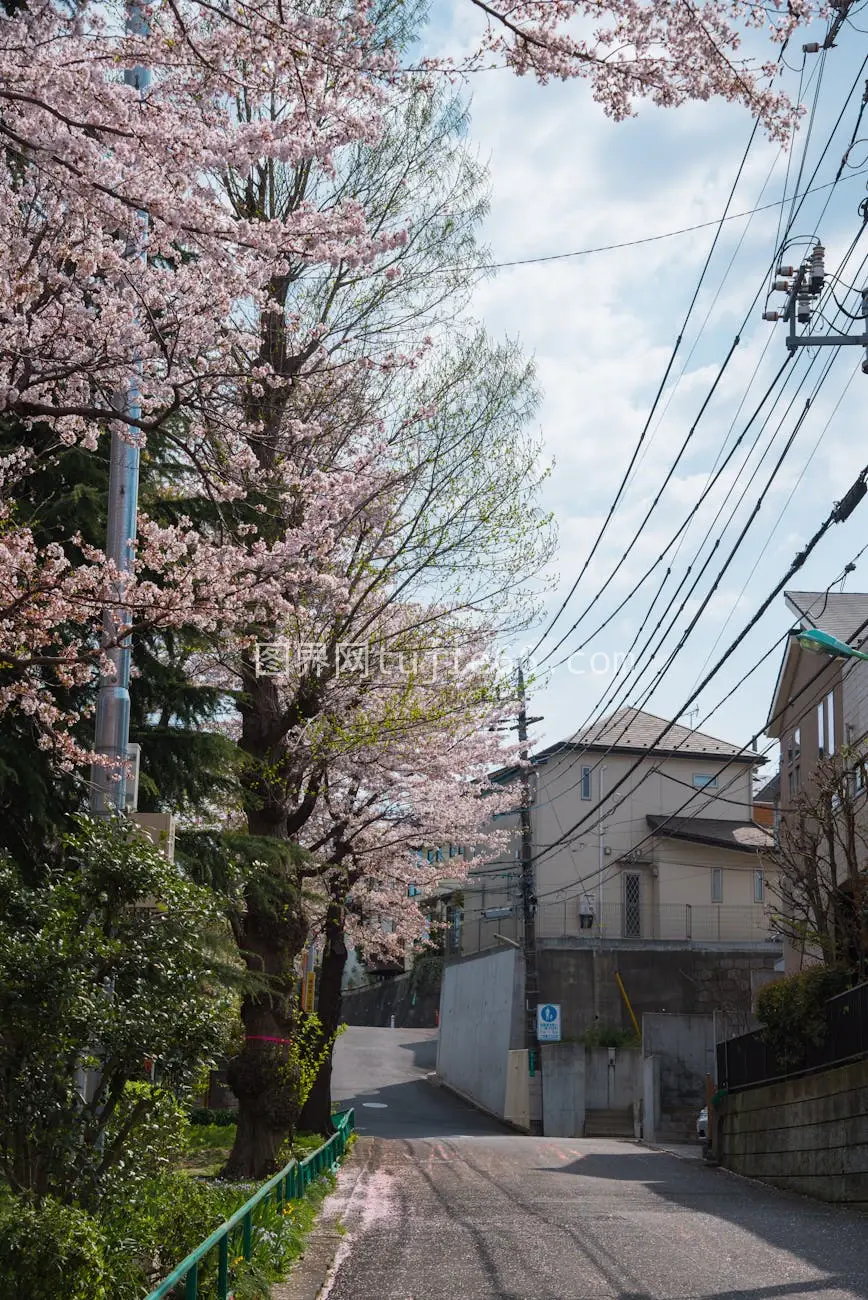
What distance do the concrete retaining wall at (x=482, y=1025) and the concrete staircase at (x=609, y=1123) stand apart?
308 cm

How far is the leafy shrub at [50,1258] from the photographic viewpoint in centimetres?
564

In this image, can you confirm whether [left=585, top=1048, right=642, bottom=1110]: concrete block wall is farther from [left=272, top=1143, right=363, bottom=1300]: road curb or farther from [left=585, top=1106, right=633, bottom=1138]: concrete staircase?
[left=272, top=1143, right=363, bottom=1300]: road curb

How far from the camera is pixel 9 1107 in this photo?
6520mm

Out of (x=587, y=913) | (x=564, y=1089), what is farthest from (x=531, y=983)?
(x=587, y=913)

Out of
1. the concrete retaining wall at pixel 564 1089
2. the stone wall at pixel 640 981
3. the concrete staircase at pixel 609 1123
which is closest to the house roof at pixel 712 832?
the stone wall at pixel 640 981

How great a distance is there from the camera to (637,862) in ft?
144

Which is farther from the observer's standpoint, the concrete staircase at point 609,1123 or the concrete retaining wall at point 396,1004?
the concrete retaining wall at point 396,1004

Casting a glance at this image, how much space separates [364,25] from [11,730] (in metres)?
6.85

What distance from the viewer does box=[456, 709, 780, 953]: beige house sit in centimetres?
4269

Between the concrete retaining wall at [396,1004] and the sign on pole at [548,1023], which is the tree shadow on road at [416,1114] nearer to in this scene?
the sign on pole at [548,1023]

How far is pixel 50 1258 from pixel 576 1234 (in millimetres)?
6906

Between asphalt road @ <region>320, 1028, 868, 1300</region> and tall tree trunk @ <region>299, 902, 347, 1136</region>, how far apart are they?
4.42 feet

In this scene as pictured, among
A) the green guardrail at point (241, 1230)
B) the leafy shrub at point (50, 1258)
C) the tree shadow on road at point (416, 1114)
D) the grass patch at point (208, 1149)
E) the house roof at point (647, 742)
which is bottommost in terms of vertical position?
the tree shadow on road at point (416, 1114)

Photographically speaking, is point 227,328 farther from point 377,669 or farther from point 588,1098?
point 588,1098
